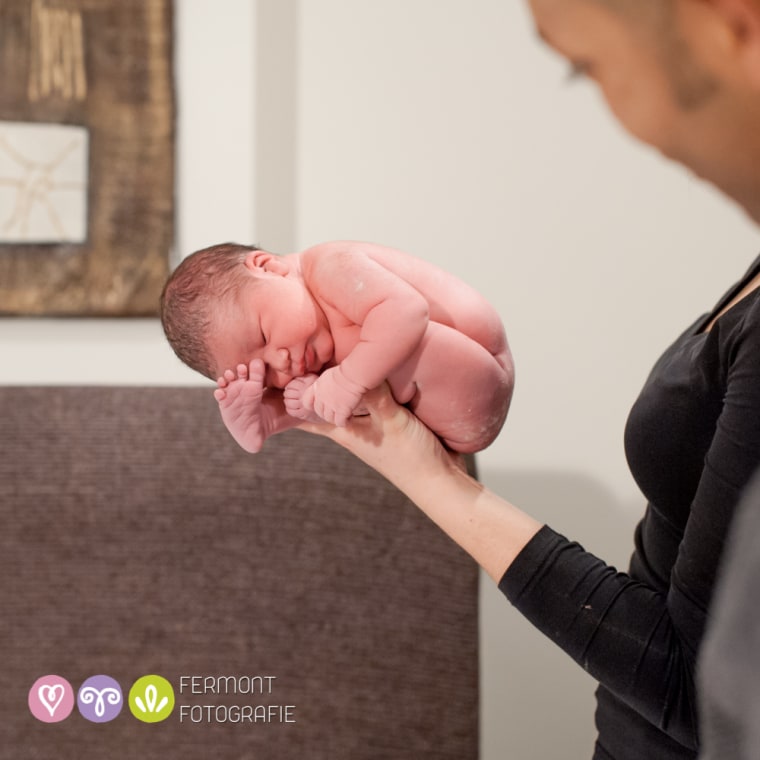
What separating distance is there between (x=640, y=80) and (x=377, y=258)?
57 centimetres

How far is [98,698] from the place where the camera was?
1422 millimetres

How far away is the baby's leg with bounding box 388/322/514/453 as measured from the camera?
2.54 ft

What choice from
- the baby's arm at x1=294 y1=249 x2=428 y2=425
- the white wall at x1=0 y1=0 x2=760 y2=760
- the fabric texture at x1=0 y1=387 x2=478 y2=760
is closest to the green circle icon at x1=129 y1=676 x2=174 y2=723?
the fabric texture at x1=0 y1=387 x2=478 y2=760

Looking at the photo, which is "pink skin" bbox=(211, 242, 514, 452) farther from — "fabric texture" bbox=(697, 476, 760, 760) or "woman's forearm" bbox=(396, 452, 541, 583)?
"fabric texture" bbox=(697, 476, 760, 760)

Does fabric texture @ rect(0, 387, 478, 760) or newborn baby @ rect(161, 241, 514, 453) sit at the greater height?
newborn baby @ rect(161, 241, 514, 453)

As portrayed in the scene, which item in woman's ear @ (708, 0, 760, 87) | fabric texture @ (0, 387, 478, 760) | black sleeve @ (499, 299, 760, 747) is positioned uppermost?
woman's ear @ (708, 0, 760, 87)

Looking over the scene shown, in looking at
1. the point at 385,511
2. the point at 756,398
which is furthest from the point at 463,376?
the point at 385,511

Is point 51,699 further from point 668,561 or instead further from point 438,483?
point 668,561

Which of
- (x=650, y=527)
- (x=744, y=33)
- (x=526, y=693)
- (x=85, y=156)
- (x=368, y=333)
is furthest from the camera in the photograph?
(x=526, y=693)

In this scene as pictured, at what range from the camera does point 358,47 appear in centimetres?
140

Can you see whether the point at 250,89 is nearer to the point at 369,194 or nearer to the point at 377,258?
the point at 369,194

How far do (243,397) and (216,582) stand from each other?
28.4 inches

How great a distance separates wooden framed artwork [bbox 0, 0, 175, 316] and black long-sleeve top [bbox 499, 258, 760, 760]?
93 cm

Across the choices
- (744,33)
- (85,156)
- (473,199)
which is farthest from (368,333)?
(85,156)
